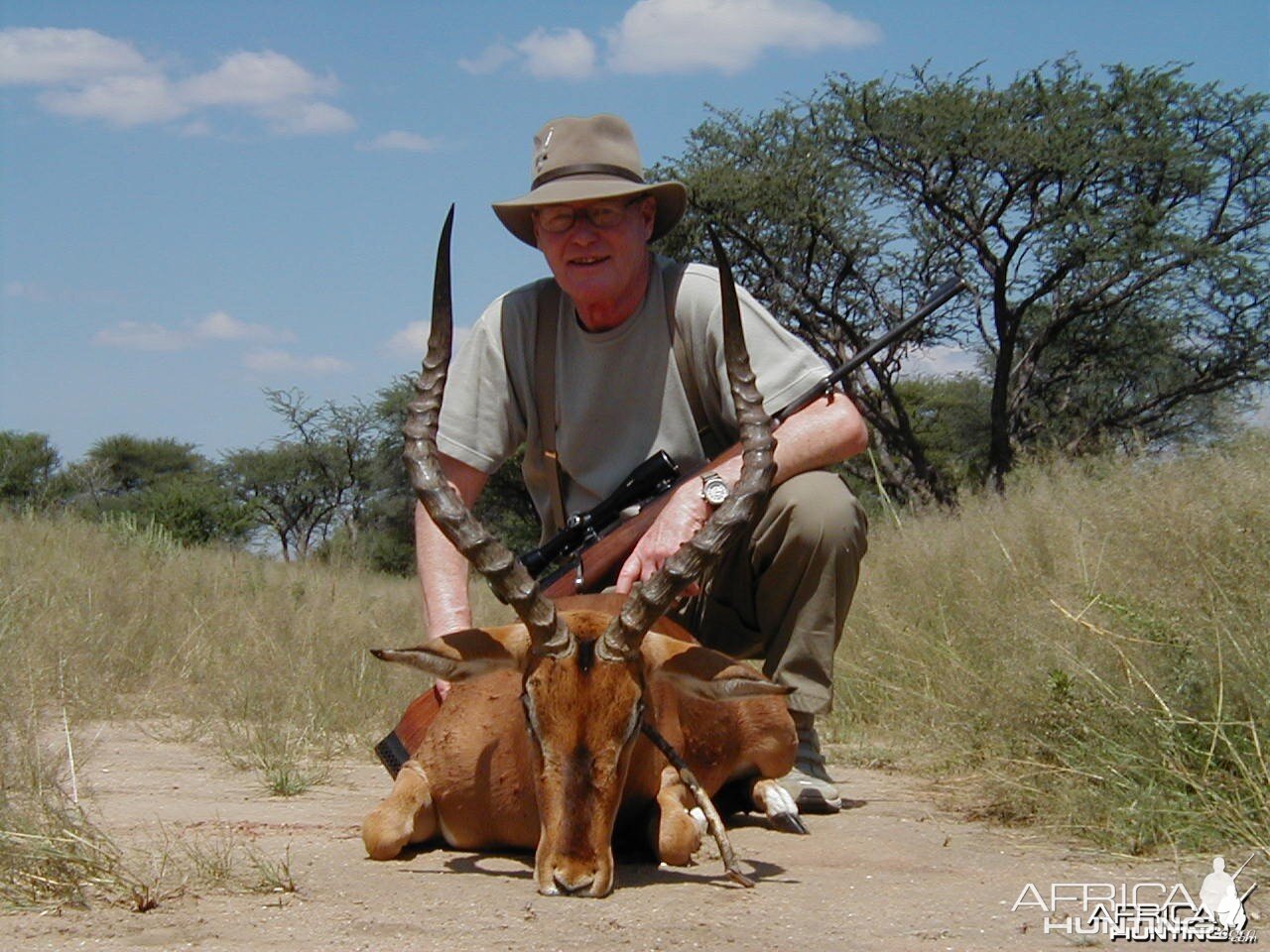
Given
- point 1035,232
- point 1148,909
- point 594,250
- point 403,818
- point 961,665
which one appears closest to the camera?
point 1148,909

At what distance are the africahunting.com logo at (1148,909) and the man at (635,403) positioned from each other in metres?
1.38

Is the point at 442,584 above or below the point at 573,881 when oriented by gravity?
above

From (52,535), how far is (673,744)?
8722 millimetres

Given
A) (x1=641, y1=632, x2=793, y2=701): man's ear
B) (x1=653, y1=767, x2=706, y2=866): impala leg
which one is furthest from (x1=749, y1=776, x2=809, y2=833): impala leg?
(x1=641, y1=632, x2=793, y2=701): man's ear

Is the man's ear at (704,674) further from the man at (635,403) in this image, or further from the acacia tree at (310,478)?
the acacia tree at (310,478)

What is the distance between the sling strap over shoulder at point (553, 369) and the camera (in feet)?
18.0

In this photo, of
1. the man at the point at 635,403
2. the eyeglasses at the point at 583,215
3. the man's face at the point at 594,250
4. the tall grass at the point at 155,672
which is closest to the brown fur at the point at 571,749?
the man at the point at 635,403

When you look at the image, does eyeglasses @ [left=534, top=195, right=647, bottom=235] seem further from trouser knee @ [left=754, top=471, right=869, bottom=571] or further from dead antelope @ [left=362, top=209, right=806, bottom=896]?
trouser knee @ [left=754, top=471, right=869, bottom=571]

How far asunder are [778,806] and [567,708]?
4.27 feet

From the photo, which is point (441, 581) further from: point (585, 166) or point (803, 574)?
point (585, 166)

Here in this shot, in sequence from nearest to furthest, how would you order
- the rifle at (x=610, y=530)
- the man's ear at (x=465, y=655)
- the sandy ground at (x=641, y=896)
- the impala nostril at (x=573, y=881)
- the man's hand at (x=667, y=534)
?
the sandy ground at (x=641, y=896)
the impala nostril at (x=573, y=881)
the man's ear at (x=465, y=655)
the man's hand at (x=667, y=534)
the rifle at (x=610, y=530)

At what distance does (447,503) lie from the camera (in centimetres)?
425

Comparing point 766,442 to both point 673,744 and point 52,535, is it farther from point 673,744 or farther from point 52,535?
point 52,535

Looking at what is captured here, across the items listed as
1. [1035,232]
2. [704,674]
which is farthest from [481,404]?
[1035,232]
